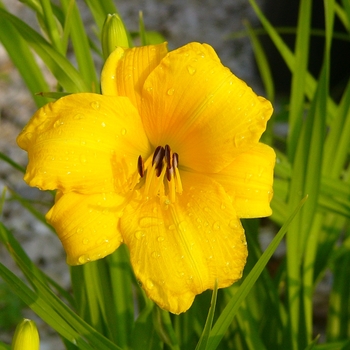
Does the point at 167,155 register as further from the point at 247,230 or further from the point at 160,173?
the point at 247,230

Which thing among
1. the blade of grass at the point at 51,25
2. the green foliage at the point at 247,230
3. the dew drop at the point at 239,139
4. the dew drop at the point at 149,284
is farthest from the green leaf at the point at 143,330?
the blade of grass at the point at 51,25

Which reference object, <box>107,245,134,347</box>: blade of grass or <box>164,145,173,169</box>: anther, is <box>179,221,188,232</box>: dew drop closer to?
<box>164,145,173,169</box>: anther

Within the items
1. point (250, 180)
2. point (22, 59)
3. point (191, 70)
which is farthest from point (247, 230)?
point (22, 59)

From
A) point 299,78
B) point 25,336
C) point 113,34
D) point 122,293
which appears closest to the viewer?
point 25,336

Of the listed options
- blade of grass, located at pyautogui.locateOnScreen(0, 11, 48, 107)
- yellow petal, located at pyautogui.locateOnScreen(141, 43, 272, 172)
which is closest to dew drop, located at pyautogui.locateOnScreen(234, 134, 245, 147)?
yellow petal, located at pyautogui.locateOnScreen(141, 43, 272, 172)

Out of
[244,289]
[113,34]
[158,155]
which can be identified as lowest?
[244,289]

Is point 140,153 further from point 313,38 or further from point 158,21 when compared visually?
point 158,21

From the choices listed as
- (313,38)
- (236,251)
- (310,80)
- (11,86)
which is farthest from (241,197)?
(11,86)
